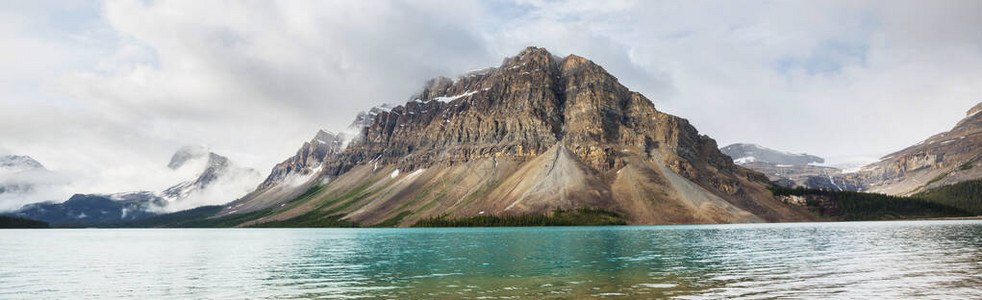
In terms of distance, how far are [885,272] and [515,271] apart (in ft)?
110

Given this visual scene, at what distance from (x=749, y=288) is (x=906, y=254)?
1625 inches

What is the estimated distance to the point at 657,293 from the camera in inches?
1580

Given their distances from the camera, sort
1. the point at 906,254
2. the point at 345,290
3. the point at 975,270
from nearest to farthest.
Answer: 1. the point at 345,290
2. the point at 975,270
3. the point at 906,254

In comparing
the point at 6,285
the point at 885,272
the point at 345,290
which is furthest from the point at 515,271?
the point at 6,285

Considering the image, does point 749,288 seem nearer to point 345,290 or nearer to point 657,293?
point 657,293

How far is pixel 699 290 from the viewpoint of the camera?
136 ft

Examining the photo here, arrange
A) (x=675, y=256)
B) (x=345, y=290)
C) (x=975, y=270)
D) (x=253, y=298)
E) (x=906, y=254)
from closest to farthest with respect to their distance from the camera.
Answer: (x=253, y=298) < (x=345, y=290) < (x=975, y=270) < (x=906, y=254) < (x=675, y=256)

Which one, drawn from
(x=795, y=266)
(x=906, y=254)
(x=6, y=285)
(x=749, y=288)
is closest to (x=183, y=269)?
(x=6, y=285)

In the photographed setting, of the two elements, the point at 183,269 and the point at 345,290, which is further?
the point at 183,269

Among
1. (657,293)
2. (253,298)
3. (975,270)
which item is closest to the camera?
(657,293)

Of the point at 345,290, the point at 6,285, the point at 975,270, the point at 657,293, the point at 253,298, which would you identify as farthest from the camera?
the point at 6,285

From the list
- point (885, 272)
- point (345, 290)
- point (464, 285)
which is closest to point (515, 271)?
point (464, 285)

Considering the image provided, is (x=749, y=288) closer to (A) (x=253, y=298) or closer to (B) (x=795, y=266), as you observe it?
(B) (x=795, y=266)

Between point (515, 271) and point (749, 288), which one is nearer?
point (749, 288)
